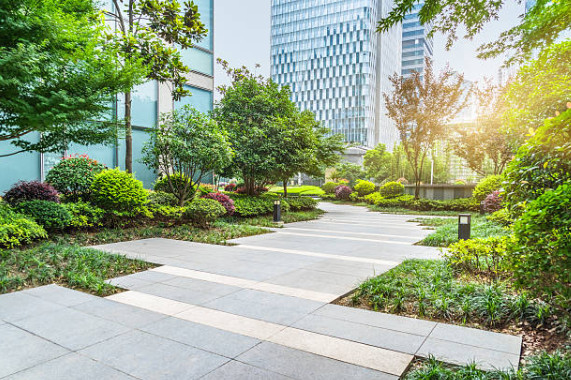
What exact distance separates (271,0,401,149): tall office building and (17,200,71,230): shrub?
9316cm

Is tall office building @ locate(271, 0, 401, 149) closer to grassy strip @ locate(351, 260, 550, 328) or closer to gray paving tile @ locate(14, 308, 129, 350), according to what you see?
grassy strip @ locate(351, 260, 550, 328)

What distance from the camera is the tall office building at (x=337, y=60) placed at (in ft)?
318

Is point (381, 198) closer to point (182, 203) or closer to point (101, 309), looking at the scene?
point (182, 203)

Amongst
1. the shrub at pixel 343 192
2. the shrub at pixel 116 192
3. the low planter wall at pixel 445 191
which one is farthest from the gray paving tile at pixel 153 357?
the shrub at pixel 343 192

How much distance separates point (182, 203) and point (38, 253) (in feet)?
17.0

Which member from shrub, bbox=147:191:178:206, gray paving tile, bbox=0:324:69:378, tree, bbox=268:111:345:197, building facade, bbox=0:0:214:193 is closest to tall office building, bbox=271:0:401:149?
building facade, bbox=0:0:214:193

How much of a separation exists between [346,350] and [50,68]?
623 centimetres

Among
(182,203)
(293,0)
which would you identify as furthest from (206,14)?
(293,0)

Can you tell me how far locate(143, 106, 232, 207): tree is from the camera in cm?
1068

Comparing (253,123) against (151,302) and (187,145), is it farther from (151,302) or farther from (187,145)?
(151,302)

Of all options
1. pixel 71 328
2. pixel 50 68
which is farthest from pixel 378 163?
pixel 71 328

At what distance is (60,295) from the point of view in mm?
4461

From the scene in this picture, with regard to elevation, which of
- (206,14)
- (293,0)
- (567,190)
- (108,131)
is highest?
(293,0)

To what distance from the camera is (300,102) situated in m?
106
